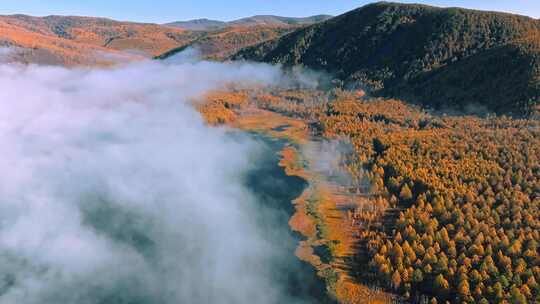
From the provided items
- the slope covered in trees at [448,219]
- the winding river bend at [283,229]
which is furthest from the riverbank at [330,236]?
the winding river bend at [283,229]

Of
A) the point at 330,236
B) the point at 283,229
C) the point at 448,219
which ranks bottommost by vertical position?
the point at 283,229

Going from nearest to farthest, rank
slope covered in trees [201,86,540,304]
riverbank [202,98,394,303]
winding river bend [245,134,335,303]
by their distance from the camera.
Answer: slope covered in trees [201,86,540,304], riverbank [202,98,394,303], winding river bend [245,134,335,303]

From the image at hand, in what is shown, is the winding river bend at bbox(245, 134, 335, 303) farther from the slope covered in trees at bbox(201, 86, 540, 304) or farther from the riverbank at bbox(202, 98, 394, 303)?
the slope covered in trees at bbox(201, 86, 540, 304)

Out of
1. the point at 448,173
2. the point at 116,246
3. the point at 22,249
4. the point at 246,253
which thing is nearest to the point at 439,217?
the point at 448,173

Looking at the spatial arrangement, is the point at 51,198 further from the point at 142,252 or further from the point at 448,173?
the point at 448,173

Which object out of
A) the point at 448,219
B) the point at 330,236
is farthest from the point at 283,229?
the point at 448,219

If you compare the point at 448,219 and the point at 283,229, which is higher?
the point at 448,219

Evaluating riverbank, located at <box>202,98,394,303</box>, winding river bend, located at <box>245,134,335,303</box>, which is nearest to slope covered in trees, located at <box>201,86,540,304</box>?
riverbank, located at <box>202,98,394,303</box>

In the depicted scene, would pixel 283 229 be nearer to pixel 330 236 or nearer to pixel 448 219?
pixel 330 236

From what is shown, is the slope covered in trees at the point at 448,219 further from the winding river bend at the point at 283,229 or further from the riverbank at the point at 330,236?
the winding river bend at the point at 283,229

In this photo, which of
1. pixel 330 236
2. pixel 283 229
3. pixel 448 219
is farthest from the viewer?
pixel 283 229
